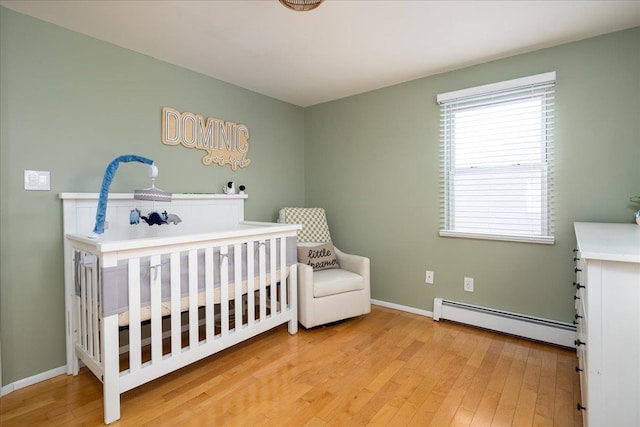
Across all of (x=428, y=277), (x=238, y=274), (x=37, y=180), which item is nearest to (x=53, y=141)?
(x=37, y=180)

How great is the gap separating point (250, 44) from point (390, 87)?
1465mm

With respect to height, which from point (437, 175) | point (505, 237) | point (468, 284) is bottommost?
point (468, 284)

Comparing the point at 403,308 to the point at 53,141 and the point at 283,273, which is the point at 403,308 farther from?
the point at 53,141

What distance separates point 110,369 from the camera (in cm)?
159

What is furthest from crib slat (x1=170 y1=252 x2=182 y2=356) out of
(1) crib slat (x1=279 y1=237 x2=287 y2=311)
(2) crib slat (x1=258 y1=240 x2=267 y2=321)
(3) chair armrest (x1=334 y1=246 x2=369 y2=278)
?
(3) chair armrest (x1=334 y1=246 x2=369 y2=278)

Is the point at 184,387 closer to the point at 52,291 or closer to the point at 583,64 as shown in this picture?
the point at 52,291

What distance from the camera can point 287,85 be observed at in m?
3.07

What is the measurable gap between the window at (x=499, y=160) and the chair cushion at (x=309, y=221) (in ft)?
3.88

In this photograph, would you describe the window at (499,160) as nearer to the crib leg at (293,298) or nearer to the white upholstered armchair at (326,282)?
the white upholstered armchair at (326,282)

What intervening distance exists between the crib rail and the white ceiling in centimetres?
135

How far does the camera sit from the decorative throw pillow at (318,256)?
2.93 metres

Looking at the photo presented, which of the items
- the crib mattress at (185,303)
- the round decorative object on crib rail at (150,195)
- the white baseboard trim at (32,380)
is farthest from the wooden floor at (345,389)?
the round decorative object on crib rail at (150,195)

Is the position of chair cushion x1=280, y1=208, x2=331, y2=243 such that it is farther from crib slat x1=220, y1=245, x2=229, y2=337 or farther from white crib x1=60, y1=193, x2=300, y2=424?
crib slat x1=220, y1=245, x2=229, y2=337

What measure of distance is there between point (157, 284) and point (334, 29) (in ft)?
6.16
